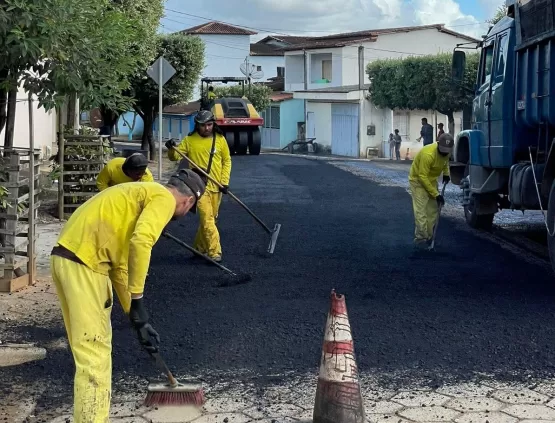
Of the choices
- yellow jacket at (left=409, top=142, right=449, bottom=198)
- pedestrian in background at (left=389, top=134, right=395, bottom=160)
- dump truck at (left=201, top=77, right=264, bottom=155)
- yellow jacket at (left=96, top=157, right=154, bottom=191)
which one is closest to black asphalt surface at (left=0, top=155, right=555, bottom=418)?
yellow jacket at (left=409, top=142, right=449, bottom=198)

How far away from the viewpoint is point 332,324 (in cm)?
479

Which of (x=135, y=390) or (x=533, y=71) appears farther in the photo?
(x=533, y=71)

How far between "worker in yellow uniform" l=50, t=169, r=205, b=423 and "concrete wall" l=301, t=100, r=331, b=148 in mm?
40504

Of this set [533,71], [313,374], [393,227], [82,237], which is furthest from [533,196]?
[82,237]

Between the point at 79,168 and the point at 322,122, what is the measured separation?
109 ft

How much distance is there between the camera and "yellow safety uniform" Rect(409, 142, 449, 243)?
1034cm

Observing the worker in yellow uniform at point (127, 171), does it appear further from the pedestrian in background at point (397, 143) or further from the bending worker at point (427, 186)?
the pedestrian in background at point (397, 143)

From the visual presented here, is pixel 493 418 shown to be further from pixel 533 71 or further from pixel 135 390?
pixel 533 71

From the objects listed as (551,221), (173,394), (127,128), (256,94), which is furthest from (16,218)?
(127,128)

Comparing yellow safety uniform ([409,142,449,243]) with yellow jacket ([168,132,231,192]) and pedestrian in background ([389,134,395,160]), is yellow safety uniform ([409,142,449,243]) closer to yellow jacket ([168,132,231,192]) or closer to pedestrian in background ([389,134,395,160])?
yellow jacket ([168,132,231,192])

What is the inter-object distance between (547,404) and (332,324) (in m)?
1.32

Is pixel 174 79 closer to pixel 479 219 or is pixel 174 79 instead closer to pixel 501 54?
pixel 479 219

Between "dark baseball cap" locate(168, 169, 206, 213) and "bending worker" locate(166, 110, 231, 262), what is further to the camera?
"bending worker" locate(166, 110, 231, 262)

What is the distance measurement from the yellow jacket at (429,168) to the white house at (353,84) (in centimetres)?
2949
